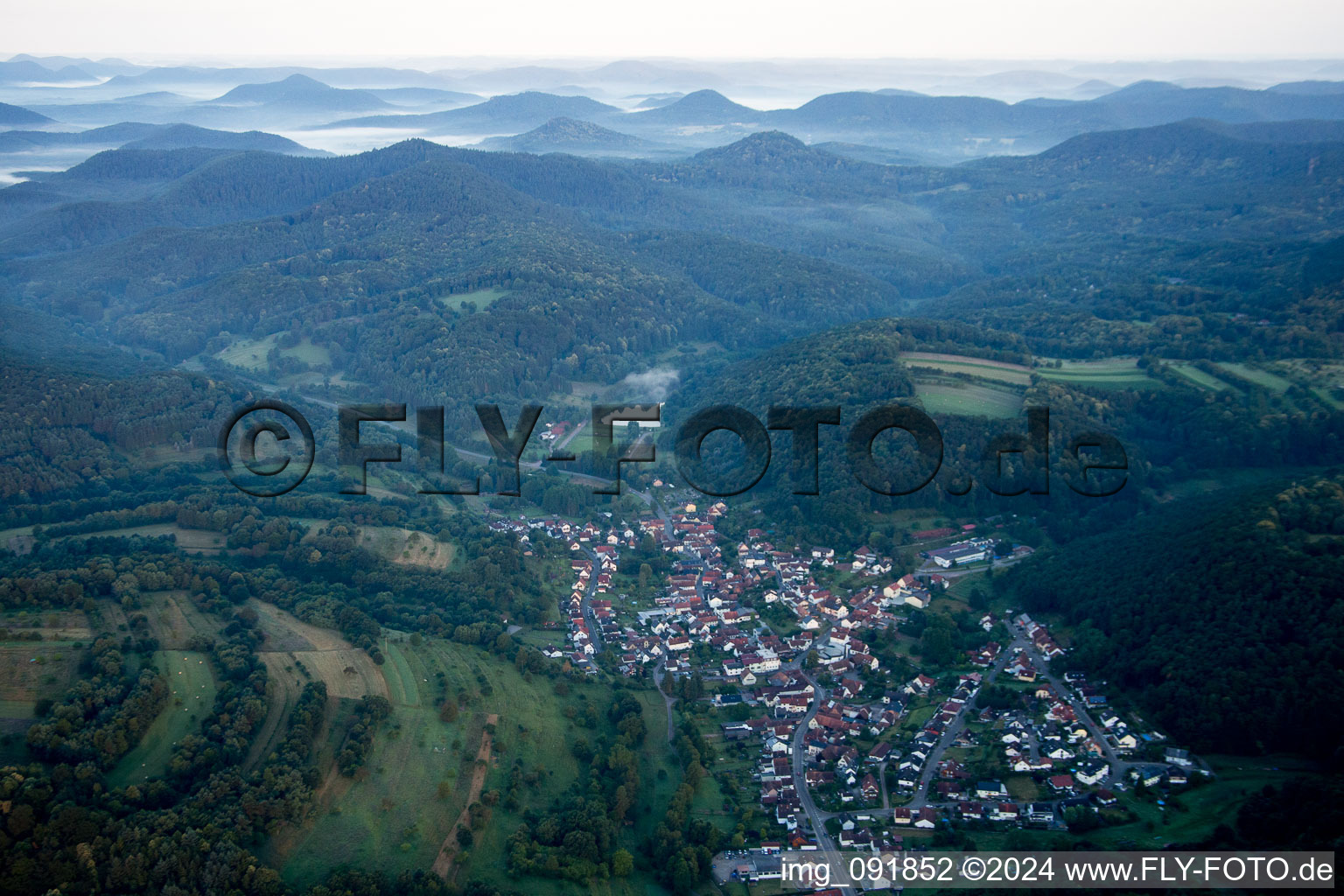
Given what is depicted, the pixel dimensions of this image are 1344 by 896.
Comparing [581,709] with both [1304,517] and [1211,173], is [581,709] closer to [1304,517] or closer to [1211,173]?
[1304,517]

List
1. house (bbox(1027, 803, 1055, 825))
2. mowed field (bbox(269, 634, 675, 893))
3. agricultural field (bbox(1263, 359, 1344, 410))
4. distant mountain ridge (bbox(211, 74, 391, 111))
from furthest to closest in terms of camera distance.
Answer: distant mountain ridge (bbox(211, 74, 391, 111)) → agricultural field (bbox(1263, 359, 1344, 410)) → house (bbox(1027, 803, 1055, 825)) → mowed field (bbox(269, 634, 675, 893))

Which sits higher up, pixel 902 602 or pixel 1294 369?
pixel 1294 369

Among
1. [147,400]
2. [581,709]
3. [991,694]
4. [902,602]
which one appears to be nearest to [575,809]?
[581,709]

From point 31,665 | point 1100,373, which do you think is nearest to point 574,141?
point 1100,373

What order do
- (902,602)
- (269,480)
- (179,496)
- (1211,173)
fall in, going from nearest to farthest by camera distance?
(902,602), (179,496), (269,480), (1211,173)

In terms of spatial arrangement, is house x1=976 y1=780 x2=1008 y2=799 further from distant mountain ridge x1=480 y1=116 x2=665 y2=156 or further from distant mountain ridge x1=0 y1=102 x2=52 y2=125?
distant mountain ridge x1=0 y1=102 x2=52 y2=125

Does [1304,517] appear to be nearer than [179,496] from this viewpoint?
Yes

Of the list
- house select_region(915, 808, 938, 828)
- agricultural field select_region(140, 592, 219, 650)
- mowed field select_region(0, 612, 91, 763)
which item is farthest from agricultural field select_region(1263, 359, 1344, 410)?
mowed field select_region(0, 612, 91, 763)

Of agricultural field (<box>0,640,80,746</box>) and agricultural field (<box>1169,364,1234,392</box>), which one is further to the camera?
agricultural field (<box>1169,364,1234,392</box>)
